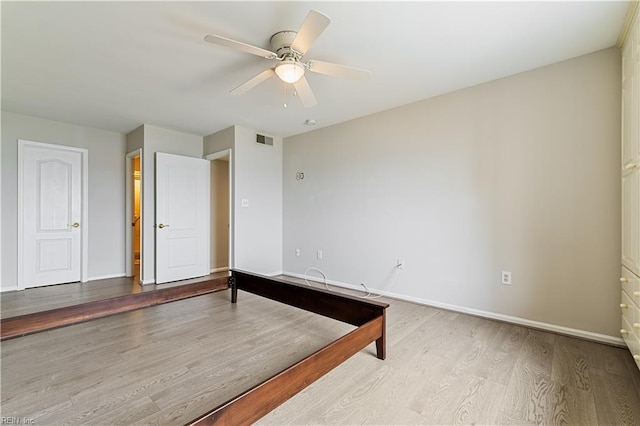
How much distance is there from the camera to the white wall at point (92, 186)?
383cm

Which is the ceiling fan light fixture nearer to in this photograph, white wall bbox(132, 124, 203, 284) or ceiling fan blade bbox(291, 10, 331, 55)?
ceiling fan blade bbox(291, 10, 331, 55)

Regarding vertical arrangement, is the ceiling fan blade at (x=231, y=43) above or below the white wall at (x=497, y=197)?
above

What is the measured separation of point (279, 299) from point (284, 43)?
2227 millimetres

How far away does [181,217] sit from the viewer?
14.7ft

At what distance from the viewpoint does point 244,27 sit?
81.4 inches

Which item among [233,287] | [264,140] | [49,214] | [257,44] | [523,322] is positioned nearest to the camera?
[257,44]

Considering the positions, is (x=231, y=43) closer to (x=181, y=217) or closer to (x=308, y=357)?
(x=308, y=357)

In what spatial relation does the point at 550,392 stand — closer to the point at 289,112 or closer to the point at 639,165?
the point at 639,165

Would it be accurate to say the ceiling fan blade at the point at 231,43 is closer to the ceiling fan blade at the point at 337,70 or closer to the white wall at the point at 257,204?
the ceiling fan blade at the point at 337,70

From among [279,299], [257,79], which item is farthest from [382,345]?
[257,79]

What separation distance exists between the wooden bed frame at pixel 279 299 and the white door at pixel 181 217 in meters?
1.53

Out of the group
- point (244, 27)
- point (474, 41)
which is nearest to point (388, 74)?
point (474, 41)

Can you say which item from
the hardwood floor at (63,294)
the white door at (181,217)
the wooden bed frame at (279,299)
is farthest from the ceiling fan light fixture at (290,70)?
the hardwood floor at (63,294)

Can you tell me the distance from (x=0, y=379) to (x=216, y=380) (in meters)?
1.37
